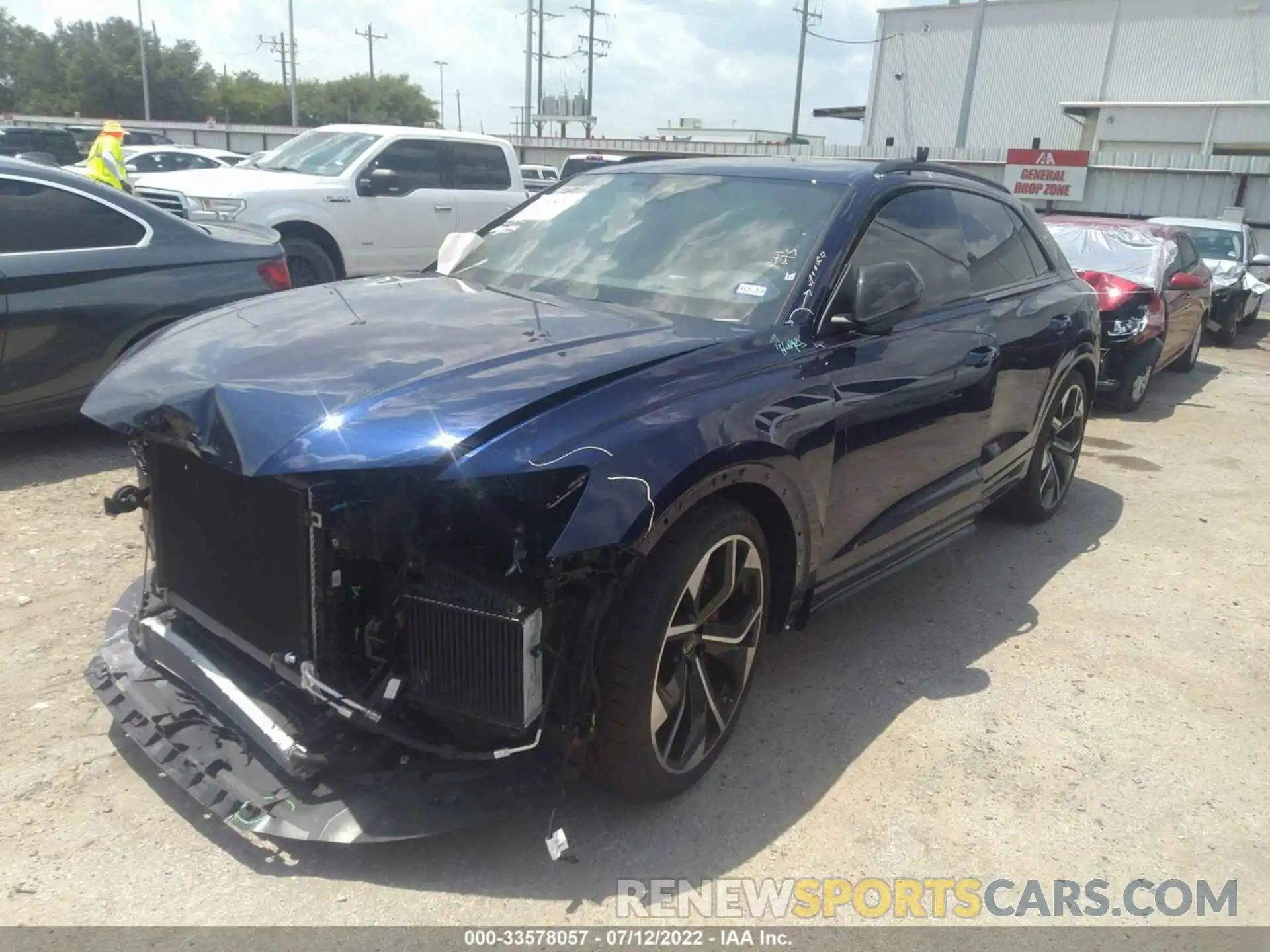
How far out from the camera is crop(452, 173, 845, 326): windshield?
343 centimetres

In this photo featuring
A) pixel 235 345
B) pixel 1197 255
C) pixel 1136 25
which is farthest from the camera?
pixel 1136 25

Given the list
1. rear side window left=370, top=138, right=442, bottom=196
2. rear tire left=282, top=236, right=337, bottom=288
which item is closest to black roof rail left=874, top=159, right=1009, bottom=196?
rear tire left=282, top=236, right=337, bottom=288

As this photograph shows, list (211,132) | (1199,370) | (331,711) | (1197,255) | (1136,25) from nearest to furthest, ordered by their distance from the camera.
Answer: (331,711) → (1197,255) → (1199,370) → (1136,25) → (211,132)

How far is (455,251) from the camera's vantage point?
418cm

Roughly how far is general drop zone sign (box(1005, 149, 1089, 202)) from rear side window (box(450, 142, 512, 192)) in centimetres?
1447

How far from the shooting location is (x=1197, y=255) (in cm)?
1079

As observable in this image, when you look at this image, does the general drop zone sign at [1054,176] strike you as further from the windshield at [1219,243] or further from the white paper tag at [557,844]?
the white paper tag at [557,844]

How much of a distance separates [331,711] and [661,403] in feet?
3.80

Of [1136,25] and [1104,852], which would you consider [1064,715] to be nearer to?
[1104,852]

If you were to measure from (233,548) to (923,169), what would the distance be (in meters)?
3.17

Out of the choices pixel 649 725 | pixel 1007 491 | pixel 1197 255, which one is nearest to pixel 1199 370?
pixel 1197 255

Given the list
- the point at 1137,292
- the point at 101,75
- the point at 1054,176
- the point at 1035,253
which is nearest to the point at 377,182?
the point at 1035,253

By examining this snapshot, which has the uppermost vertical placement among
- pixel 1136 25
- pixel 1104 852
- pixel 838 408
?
pixel 1136 25

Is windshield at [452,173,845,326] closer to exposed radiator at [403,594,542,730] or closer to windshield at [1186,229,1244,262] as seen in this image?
exposed radiator at [403,594,542,730]
